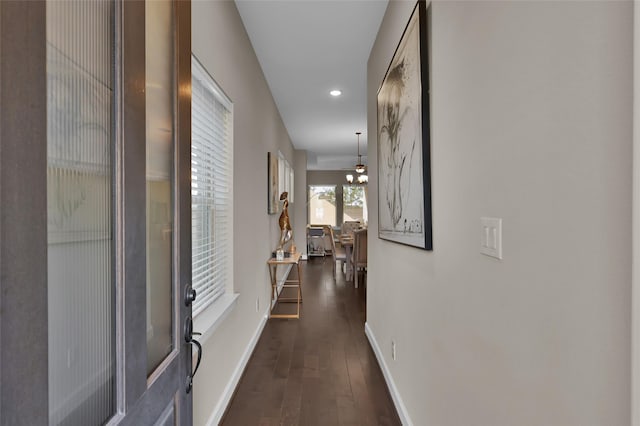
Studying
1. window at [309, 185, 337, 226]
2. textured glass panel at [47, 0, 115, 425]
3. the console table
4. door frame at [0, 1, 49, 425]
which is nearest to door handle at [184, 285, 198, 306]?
textured glass panel at [47, 0, 115, 425]

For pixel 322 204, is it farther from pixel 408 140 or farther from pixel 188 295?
pixel 188 295

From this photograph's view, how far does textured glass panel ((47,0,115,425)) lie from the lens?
59cm

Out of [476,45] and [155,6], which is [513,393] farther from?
[155,6]

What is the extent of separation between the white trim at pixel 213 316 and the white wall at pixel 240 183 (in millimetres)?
107

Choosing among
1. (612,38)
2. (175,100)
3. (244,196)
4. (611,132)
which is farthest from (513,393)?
(244,196)

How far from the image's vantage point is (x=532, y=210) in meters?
0.80

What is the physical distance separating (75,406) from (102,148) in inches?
19.9

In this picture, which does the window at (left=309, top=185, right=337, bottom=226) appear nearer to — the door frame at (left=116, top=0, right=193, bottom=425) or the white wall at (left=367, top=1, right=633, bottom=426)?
the white wall at (left=367, top=1, right=633, bottom=426)

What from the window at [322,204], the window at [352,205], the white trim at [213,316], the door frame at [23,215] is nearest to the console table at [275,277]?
the white trim at [213,316]

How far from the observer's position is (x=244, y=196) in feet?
9.37

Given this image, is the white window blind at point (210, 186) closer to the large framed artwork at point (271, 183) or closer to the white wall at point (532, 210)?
the white wall at point (532, 210)

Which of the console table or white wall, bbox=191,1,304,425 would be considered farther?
the console table

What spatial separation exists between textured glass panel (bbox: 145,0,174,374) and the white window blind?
815 mm

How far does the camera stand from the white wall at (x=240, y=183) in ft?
6.15
